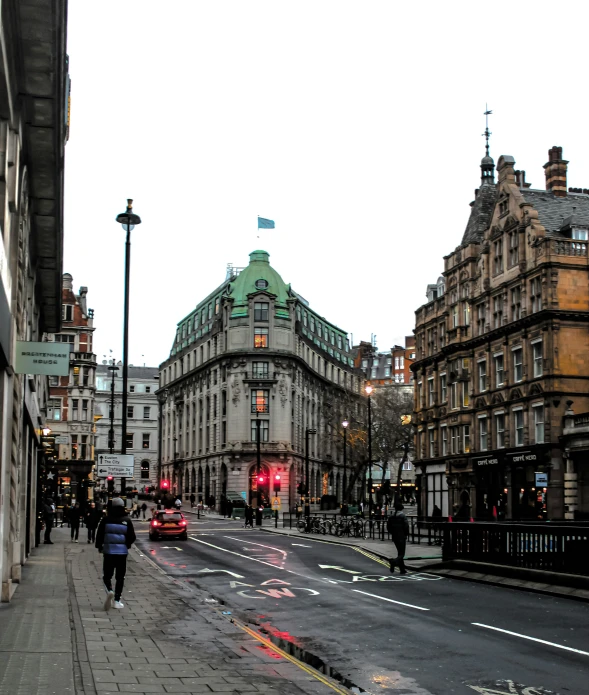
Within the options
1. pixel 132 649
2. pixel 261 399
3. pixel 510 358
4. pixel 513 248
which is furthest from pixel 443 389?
pixel 132 649

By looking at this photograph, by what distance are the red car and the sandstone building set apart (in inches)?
602

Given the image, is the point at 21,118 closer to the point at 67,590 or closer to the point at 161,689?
the point at 67,590

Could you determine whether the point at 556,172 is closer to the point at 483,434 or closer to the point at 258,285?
the point at 483,434

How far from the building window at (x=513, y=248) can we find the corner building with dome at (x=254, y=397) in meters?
36.8

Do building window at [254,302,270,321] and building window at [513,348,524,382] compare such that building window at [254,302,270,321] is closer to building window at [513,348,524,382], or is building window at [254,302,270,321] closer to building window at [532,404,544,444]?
building window at [513,348,524,382]

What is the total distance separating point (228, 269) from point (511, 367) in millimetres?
71712

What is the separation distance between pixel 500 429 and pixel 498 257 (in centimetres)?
1039

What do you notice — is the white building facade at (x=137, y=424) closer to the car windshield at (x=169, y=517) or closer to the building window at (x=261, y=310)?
the building window at (x=261, y=310)

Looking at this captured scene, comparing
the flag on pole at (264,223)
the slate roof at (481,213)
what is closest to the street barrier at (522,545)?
the slate roof at (481,213)

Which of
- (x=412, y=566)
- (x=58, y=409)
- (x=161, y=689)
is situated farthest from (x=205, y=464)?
(x=161, y=689)

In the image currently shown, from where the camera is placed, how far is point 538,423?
4841 cm

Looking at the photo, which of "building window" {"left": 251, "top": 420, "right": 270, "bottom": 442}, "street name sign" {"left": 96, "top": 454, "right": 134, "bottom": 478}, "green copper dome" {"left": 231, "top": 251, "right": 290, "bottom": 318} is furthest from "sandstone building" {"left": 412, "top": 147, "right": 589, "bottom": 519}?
"green copper dome" {"left": 231, "top": 251, "right": 290, "bottom": 318}

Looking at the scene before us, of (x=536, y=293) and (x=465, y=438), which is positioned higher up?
(x=536, y=293)

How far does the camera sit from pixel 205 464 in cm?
10006
